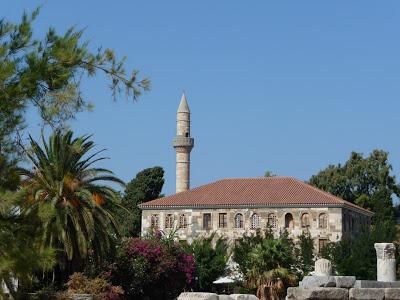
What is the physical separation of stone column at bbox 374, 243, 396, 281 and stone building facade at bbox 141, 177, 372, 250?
39419mm

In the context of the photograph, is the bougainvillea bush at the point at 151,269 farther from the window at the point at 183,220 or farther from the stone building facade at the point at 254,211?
the window at the point at 183,220

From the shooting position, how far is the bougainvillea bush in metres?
36.3

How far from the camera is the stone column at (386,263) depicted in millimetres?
23703

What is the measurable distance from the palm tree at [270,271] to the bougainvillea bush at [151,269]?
3.28m

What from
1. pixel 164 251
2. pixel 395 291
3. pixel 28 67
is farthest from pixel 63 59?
pixel 164 251

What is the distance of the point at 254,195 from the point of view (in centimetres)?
6694

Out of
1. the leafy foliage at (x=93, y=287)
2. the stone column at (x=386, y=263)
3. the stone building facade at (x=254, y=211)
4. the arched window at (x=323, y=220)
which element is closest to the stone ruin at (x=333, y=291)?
the stone column at (x=386, y=263)

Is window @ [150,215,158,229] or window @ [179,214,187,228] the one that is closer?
window @ [179,214,187,228]

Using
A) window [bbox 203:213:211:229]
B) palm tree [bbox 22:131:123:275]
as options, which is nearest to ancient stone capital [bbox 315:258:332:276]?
palm tree [bbox 22:131:123:275]

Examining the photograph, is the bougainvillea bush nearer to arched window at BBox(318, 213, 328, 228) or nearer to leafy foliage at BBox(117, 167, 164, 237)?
arched window at BBox(318, 213, 328, 228)

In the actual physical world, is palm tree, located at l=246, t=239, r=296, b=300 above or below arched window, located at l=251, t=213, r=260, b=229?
below

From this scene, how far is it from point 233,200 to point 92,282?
35.6 m

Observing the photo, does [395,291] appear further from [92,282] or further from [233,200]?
[233,200]

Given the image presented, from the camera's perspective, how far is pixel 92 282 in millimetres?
31828
